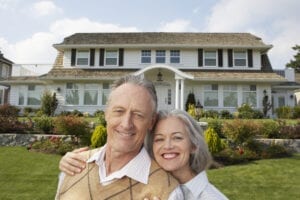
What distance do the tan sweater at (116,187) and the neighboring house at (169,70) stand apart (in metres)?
18.0

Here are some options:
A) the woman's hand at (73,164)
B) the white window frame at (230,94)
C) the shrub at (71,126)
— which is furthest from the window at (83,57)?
the woman's hand at (73,164)

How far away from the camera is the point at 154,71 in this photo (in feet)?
67.1

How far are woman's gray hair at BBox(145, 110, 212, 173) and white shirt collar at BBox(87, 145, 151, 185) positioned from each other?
11cm

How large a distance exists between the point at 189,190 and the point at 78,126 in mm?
9912

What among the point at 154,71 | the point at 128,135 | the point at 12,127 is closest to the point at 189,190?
the point at 128,135

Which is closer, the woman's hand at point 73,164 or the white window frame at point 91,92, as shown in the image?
the woman's hand at point 73,164

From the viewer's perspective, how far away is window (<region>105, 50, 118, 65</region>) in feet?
70.9

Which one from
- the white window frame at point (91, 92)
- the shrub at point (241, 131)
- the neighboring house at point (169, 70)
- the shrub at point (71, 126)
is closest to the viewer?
the shrub at point (241, 131)

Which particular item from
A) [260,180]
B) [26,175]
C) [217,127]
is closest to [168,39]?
[217,127]

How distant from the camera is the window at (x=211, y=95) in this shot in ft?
68.0

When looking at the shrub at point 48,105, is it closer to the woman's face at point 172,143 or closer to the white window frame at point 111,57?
the white window frame at point 111,57

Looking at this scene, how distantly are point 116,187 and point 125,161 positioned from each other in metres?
0.19

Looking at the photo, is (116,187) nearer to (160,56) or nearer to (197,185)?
(197,185)

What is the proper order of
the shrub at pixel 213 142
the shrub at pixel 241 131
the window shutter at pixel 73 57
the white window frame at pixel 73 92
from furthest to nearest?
the window shutter at pixel 73 57
the white window frame at pixel 73 92
the shrub at pixel 241 131
the shrub at pixel 213 142
